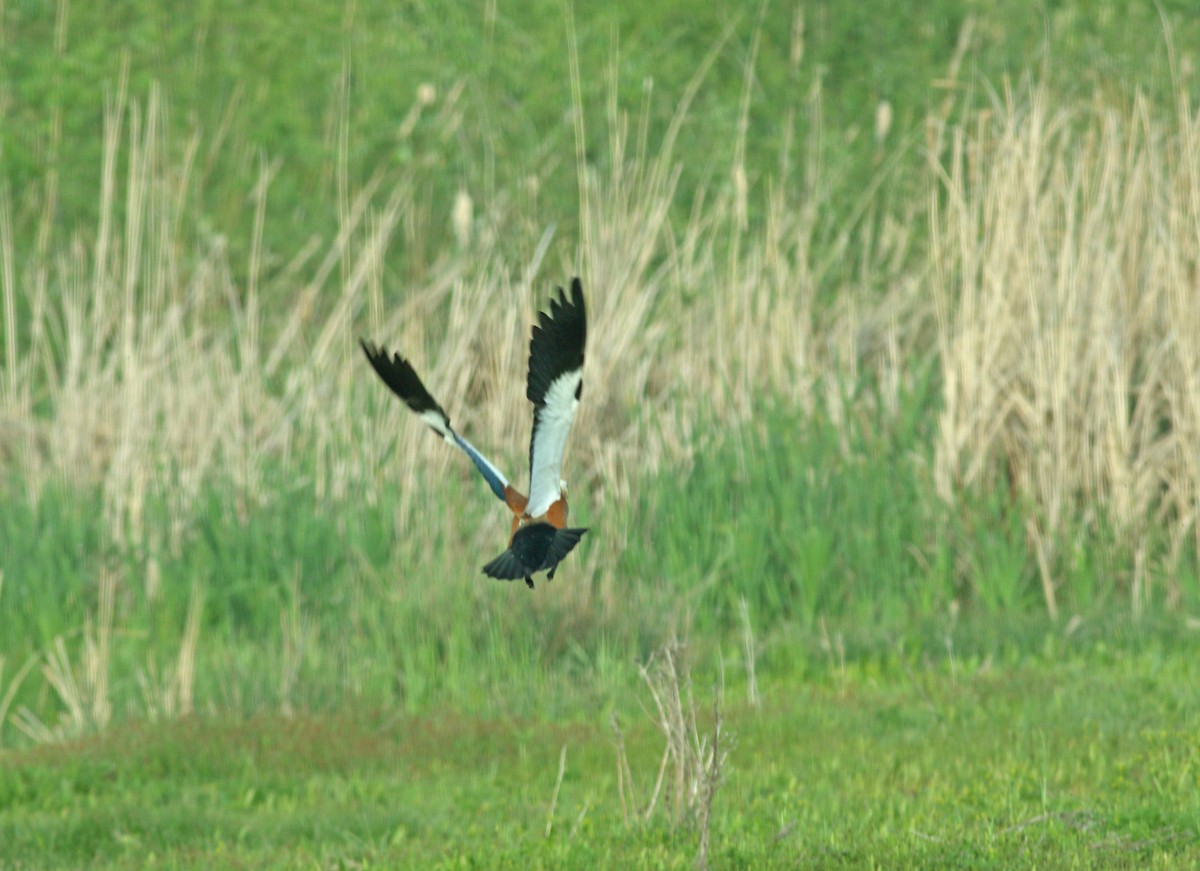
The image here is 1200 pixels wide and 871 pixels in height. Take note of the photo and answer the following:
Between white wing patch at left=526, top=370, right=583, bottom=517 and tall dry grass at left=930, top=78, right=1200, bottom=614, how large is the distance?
6514 millimetres

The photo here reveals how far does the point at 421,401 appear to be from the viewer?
12.8ft

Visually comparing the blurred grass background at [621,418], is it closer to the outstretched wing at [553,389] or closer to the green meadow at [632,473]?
the green meadow at [632,473]

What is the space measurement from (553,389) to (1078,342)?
7.20 metres

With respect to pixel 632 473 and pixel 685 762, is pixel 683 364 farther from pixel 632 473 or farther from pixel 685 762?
pixel 685 762

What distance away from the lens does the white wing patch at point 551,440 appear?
375 centimetres

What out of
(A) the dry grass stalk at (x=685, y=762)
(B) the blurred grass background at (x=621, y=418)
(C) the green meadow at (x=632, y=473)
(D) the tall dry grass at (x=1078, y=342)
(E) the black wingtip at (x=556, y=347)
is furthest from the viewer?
(D) the tall dry grass at (x=1078, y=342)

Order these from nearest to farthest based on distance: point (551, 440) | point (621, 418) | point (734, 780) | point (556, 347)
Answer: point (551, 440) < point (556, 347) < point (734, 780) < point (621, 418)

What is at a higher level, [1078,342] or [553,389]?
[1078,342]

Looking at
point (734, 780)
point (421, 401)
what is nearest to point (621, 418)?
point (734, 780)

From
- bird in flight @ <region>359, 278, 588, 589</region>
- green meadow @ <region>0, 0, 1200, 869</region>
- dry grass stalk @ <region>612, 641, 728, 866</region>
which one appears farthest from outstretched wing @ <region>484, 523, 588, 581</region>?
green meadow @ <region>0, 0, 1200, 869</region>

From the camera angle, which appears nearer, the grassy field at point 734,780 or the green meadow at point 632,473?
the grassy field at point 734,780

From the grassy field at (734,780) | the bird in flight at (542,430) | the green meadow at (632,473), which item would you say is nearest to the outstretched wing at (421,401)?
the bird in flight at (542,430)

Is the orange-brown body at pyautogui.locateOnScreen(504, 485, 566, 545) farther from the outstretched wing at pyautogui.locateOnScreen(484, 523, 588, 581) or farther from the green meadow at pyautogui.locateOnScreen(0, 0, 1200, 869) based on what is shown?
the green meadow at pyautogui.locateOnScreen(0, 0, 1200, 869)

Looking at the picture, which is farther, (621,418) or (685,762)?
(621,418)
